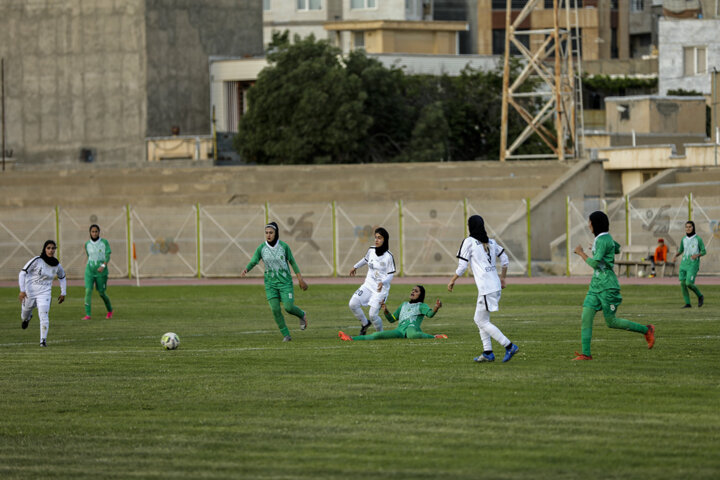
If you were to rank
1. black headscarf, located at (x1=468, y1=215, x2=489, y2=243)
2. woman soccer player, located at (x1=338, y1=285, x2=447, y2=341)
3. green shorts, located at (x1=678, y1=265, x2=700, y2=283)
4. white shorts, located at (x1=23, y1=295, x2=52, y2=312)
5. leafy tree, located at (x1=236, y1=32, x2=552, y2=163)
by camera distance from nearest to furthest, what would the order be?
black headscarf, located at (x1=468, y1=215, x2=489, y2=243)
woman soccer player, located at (x1=338, y1=285, x2=447, y2=341)
white shorts, located at (x1=23, y1=295, x2=52, y2=312)
green shorts, located at (x1=678, y1=265, x2=700, y2=283)
leafy tree, located at (x1=236, y1=32, x2=552, y2=163)

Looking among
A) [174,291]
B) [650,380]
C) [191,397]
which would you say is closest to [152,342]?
[191,397]

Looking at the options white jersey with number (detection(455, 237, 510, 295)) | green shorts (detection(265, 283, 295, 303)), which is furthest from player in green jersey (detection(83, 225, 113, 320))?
white jersey with number (detection(455, 237, 510, 295))

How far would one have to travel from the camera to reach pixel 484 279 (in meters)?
15.9

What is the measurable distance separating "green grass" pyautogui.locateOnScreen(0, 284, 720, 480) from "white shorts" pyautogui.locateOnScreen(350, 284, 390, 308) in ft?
2.57

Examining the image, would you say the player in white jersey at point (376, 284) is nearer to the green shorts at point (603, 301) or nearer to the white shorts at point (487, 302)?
the white shorts at point (487, 302)

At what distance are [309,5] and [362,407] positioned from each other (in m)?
85.1

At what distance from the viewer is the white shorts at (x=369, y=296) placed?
20688 mm

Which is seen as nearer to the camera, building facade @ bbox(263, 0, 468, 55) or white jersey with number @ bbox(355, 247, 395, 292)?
white jersey with number @ bbox(355, 247, 395, 292)

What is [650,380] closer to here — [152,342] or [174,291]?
[152,342]

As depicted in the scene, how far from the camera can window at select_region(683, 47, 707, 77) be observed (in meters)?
77.3

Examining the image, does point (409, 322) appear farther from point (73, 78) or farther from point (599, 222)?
point (73, 78)

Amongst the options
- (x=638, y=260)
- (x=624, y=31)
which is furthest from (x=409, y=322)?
(x=624, y=31)

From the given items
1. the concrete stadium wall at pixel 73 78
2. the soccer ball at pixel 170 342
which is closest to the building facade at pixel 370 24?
the concrete stadium wall at pixel 73 78

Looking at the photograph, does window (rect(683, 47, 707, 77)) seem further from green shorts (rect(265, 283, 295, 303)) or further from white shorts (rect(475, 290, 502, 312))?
white shorts (rect(475, 290, 502, 312))
